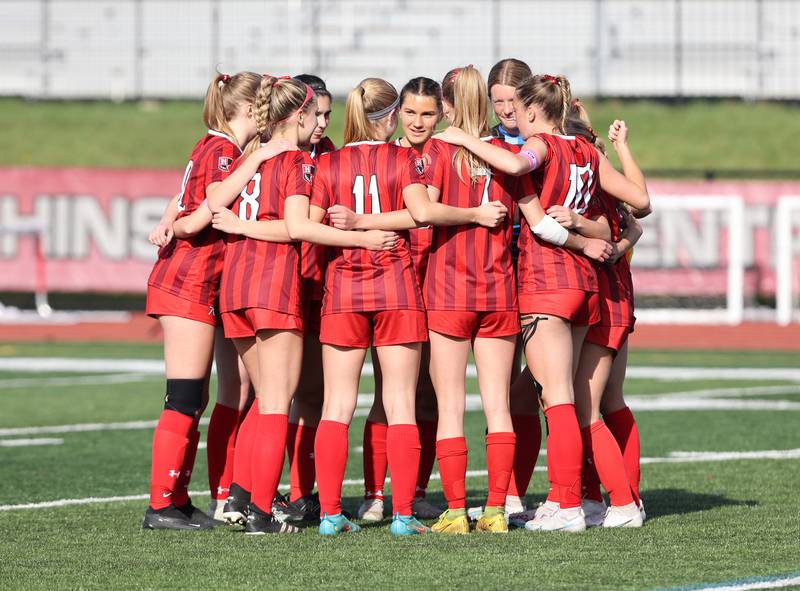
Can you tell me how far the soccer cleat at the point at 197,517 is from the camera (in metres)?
5.99

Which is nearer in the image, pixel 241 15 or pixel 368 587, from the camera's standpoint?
pixel 368 587

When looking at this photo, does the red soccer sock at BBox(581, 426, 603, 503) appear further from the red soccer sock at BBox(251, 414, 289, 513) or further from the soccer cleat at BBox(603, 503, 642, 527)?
the red soccer sock at BBox(251, 414, 289, 513)

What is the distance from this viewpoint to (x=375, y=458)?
6164mm

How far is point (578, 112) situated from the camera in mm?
6039

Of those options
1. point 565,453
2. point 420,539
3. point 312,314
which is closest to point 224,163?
point 312,314

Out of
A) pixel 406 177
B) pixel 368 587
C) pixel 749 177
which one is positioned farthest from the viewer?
pixel 749 177

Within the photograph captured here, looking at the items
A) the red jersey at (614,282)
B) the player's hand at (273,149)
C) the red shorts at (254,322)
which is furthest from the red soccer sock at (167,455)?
Result: the red jersey at (614,282)

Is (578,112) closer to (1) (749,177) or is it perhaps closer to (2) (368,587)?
(2) (368,587)

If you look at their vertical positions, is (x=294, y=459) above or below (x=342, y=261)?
below

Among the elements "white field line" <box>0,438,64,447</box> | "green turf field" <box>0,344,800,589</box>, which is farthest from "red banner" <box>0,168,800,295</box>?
"white field line" <box>0,438,64,447</box>

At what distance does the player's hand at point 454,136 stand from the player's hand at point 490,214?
0.29m

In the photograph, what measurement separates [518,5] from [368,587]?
22.7m

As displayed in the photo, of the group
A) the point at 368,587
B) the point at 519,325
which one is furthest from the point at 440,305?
A: the point at 368,587

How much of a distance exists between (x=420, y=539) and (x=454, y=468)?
1.11 ft
